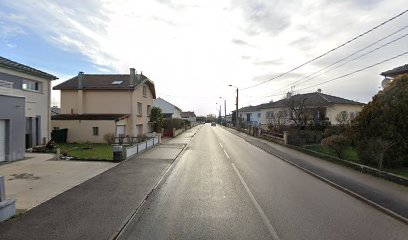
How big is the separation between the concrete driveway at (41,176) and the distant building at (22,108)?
109 centimetres

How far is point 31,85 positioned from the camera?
1057 inches

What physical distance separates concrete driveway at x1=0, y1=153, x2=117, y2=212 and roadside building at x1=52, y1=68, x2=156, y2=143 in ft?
47.4

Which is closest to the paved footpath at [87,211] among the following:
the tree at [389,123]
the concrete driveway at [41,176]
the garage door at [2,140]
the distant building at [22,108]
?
the concrete driveway at [41,176]

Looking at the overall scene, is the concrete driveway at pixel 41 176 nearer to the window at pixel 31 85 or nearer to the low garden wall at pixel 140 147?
the low garden wall at pixel 140 147

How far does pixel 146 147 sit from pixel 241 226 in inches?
832

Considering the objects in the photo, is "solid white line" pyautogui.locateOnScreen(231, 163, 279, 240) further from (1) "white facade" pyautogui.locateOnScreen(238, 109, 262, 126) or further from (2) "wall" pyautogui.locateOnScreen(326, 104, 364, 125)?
(1) "white facade" pyautogui.locateOnScreen(238, 109, 262, 126)

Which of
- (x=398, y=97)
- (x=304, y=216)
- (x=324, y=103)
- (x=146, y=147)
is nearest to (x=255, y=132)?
(x=324, y=103)

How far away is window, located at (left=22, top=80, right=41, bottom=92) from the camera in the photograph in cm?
2594

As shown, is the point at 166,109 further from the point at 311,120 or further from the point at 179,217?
the point at 179,217

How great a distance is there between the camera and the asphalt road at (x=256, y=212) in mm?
7516

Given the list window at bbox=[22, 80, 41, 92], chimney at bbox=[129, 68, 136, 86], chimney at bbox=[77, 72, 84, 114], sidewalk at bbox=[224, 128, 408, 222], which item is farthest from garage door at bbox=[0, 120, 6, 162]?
chimney at bbox=[129, 68, 136, 86]

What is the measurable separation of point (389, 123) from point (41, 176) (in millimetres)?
15518

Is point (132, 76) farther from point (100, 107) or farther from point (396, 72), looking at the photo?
point (396, 72)

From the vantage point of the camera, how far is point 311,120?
41875 mm
